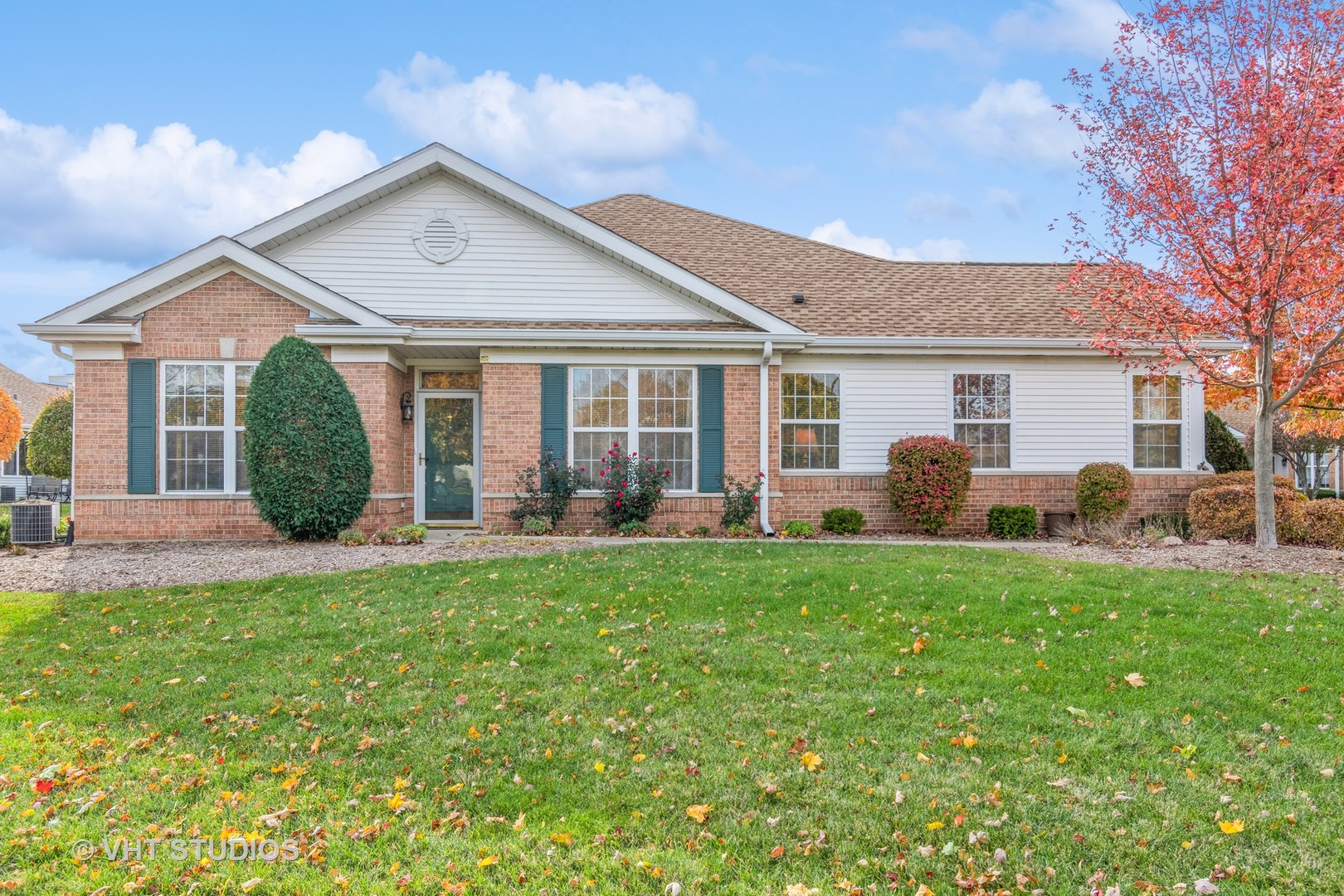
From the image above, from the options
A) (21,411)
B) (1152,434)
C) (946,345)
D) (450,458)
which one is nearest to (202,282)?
(450,458)

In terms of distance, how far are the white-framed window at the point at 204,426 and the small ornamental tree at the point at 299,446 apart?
874 millimetres

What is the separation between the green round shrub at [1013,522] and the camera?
1316 cm

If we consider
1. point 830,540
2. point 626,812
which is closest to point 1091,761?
point 626,812

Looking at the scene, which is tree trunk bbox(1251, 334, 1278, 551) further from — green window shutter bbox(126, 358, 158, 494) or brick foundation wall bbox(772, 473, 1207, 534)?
green window shutter bbox(126, 358, 158, 494)

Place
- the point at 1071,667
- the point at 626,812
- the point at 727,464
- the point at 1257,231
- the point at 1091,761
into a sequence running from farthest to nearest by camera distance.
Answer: the point at 727,464 < the point at 1257,231 < the point at 1071,667 < the point at 1091,761 < the point at 626,812

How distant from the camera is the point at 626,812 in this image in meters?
3.56

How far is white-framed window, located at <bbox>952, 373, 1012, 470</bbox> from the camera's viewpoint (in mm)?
13891

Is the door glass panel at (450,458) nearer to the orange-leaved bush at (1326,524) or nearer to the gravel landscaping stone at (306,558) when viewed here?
the gravel landscaping stone at (306,558)

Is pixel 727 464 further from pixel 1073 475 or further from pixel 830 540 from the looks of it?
pixel 1073 475

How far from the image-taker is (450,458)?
1345 cm

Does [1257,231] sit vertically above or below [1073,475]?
above

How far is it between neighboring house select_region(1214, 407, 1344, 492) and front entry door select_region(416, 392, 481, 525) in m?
19.5

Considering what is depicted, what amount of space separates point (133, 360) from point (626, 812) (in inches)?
450

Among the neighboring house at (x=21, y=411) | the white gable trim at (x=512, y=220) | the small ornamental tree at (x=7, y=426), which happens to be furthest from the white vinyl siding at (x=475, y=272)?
the neighboring house at (x=21, y=411)
